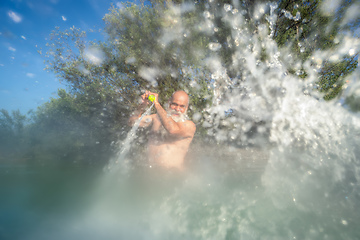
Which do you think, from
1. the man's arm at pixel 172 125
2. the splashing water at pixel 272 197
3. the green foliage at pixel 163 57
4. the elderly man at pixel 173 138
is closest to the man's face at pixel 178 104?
the elderly man at pixel 173 138

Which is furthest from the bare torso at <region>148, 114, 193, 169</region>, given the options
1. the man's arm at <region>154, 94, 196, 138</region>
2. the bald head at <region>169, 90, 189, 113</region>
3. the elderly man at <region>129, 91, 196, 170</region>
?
the bald head at <region>169, 90, 189, 113</region>

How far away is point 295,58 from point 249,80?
1873mm

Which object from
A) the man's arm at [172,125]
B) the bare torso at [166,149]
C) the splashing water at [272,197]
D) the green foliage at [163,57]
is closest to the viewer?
the splashing water at [272,197]

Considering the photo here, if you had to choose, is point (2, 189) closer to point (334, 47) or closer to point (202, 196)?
point (202, 196)

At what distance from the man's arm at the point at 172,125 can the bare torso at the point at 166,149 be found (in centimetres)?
10

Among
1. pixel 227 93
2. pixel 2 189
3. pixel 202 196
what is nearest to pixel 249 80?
pixel 227 93

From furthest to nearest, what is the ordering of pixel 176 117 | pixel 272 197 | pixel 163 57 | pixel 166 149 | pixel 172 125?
1. pixel 163 57
2. pixel 166 149
3. pixel 176 117
4. pixel 172 125
5. pixel 272 197

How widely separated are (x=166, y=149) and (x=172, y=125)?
786mm

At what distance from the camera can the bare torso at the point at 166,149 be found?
3.86 metres

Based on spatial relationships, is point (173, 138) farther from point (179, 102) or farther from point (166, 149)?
point (179, 102)

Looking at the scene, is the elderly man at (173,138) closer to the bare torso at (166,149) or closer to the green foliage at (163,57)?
the bare torso at (166,149)

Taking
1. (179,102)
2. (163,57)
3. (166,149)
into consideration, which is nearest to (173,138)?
(166,149)

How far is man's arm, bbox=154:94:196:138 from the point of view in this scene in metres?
3.18

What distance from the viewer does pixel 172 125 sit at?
132 inches
